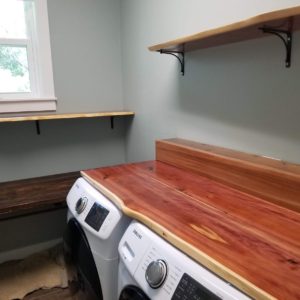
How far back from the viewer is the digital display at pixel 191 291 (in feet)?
2.04

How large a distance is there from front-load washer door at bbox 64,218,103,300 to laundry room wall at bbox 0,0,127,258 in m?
0.97

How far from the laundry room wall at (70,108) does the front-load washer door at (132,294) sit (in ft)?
4.94

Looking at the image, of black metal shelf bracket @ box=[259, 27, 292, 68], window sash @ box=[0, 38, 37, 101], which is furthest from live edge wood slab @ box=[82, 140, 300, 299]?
window sash @ box=[0, 38, 37, 101]

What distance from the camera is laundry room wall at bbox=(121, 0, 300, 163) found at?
1138 millimetres

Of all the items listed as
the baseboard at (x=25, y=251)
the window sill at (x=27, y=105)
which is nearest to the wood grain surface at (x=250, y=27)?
the window sill at (x=27, y=105)

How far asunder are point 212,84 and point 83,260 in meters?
1.04

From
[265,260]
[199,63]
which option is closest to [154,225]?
[265,260]

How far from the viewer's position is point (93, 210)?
45.9 inches

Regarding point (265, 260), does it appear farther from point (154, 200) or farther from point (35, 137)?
point (35, 137)

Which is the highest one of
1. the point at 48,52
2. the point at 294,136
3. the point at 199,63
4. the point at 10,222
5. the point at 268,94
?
the point at 48,52

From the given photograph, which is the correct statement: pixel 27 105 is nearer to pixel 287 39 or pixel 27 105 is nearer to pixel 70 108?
pixel 70 108

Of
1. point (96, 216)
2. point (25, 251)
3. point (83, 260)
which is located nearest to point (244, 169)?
point (96, 216)

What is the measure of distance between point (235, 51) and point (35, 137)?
5.05ft

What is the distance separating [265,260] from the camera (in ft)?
2.23
